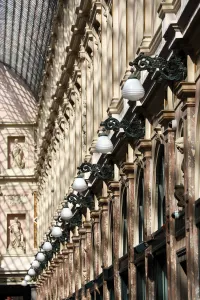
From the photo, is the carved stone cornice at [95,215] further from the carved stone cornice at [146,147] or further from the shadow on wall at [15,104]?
the shadow on wall at [15,104]

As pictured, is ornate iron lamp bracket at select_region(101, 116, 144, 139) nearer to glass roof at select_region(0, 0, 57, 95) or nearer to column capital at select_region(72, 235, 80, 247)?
column capital at select_region(72, 235, 80, 247)

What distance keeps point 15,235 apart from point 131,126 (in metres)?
56.7

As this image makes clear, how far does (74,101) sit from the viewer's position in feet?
150

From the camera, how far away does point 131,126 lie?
2364 centimetres

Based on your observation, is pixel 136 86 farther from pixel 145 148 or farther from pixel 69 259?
pixel 69 259

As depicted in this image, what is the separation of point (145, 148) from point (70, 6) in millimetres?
25183

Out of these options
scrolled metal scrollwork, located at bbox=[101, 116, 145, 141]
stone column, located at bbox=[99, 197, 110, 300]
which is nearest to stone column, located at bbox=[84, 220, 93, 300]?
stone column, located at bbox=[99, 197, 110, 300]

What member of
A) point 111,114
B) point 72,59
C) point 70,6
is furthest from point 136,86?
point 70,6

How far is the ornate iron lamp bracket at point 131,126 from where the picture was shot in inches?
920

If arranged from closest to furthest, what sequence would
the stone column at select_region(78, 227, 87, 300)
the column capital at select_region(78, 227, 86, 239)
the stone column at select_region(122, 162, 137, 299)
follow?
1. the stone column at select_region(122, 162, 137, 299)
2. the column capital at select_region(78, 227, 86, 239)
3. the stone column at select_region(78, 227, 87, 300)

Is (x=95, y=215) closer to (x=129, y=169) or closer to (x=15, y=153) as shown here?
(x=129, y=169)

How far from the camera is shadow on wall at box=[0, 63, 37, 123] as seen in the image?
81250 mm

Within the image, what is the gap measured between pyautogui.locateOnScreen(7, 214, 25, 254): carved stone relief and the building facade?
28.3 metres

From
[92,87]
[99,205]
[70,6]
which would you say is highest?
[70,6]
